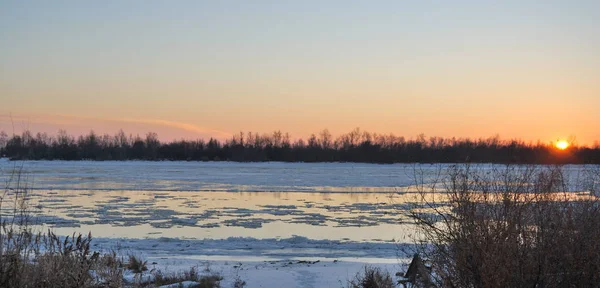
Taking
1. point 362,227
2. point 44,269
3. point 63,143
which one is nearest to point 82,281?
point 44,269

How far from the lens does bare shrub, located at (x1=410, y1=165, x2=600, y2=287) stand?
6.81m

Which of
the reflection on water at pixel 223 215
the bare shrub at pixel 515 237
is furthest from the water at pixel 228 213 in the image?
the bare shrub at pixel 515 237

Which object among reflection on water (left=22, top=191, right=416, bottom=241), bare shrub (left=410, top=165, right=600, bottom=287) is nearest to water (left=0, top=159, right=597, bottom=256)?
reflection on water (left=22, top=191, right=416, bottom=241)

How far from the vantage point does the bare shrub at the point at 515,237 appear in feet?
22.3

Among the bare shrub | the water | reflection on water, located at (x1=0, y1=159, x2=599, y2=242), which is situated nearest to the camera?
the bare shrub

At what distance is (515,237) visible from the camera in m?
7.00

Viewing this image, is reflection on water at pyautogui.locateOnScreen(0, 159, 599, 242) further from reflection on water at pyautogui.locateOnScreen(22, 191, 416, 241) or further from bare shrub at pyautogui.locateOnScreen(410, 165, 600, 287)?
bare shrub at pyautogui.locateOnScreen(410, 165, 600, 287)

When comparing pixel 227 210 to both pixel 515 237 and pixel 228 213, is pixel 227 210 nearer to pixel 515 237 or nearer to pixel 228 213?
pixel 228 213

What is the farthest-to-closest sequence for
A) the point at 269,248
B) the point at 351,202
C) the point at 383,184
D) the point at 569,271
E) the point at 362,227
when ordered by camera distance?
the point at 383,184 < the point at 351,202 < the point at 362,227 < the point at 269,248 < the point at 569,271

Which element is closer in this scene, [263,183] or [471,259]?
[471,259]

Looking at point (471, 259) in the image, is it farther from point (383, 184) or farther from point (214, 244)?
point (383, 184)

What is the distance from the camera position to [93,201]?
895 inches

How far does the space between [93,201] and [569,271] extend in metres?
19.8

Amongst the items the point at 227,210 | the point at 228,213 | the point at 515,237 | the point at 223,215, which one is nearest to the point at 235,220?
the point at 223,215
